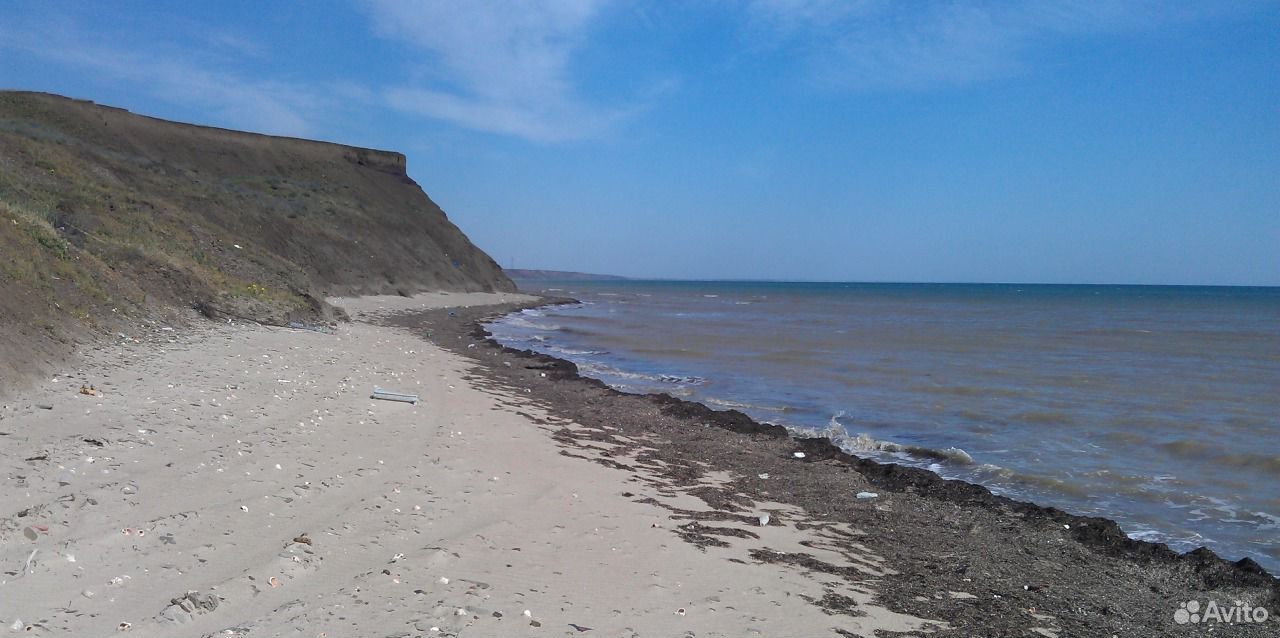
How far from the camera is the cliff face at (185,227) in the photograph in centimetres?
1056

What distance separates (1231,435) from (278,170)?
192 feet

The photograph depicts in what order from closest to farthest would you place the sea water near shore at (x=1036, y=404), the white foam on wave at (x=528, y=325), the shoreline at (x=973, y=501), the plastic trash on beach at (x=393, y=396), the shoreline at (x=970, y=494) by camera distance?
the shoreline at (x=973, y=501) < the shoreline at (x=970, y=494) < the sea water near shore at (x=1036, y=404) < the plastic trash on beach at (x=393, y=396) < the white foam on wave at (x=528, y=325)

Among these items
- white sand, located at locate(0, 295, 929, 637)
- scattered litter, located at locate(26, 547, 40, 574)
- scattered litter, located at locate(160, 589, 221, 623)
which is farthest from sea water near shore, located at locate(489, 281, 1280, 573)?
scattered litter, located at locate(26, 547, 40, 574)

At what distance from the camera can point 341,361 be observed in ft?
41.8

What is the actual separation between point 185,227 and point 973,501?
21.1m

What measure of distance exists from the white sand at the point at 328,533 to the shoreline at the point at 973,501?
66.9 inches

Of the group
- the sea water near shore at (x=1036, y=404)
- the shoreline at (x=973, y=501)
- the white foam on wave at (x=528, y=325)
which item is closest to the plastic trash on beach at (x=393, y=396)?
the shoreline at (x=973, y=501)

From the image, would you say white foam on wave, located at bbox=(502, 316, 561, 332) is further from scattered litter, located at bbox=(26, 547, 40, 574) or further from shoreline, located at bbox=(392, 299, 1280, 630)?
scattered litter, located at bbox=(26, 547, 40, 574)

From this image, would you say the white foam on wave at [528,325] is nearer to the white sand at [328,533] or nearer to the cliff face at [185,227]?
the cliff face at [185,227]

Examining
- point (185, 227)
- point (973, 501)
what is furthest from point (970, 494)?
point (185, 227)

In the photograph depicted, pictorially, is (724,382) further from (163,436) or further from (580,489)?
(163,436)

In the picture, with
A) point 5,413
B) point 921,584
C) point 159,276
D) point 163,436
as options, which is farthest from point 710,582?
point 159,276

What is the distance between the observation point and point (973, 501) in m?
8.16

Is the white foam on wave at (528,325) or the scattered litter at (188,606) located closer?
the scattered litter at (188,606)
